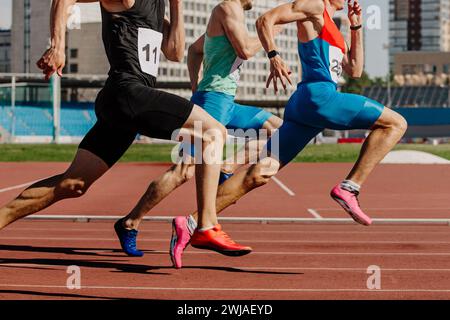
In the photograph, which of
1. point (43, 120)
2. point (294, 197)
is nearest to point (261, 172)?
point (294, 197)

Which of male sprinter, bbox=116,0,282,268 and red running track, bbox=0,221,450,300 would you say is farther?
male sprinter, bbox=116,0,282,268

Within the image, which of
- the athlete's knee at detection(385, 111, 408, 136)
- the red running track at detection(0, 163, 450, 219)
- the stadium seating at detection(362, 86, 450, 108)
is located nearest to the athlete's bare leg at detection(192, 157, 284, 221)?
the athlete's knee at detection(385, 111, 408, 136)

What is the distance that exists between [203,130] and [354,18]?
7.65 ft

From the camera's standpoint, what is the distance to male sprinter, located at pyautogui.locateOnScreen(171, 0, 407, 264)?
681cm

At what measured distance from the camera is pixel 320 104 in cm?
688

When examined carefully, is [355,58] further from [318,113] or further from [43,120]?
[43,120]

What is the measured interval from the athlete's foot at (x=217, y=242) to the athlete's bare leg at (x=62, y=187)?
0.74 metres

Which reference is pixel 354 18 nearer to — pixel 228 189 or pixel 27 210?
pixel 228 189

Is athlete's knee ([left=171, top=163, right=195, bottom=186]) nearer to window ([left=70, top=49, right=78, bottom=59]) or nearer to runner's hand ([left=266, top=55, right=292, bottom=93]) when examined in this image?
runner's hand ([left=266, top=55, right=292, bottom=93])

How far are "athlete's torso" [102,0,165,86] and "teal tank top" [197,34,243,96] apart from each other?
1125 millimetres

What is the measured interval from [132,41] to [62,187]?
1024 millimetres

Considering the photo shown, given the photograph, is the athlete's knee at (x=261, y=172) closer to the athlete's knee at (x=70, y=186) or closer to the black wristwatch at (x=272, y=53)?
the black wristwatch at (x=272, y=53)

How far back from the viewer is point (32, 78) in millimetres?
85500
